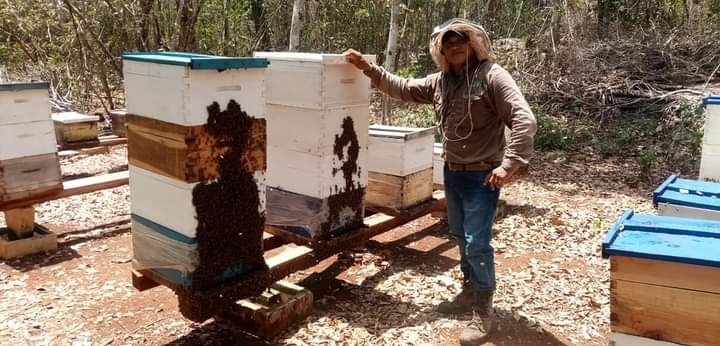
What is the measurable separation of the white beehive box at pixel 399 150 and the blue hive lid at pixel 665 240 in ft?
6.23

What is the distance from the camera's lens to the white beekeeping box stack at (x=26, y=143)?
4309mm

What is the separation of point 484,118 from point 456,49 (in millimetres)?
410

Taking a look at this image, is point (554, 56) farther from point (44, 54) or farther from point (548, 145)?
point (44, 54)

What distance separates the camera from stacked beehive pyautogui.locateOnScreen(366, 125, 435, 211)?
4312 millimetres

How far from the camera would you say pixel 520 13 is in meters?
12.7

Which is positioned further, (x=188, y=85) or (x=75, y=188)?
(x=75, y=188)

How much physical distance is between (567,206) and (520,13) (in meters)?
7.91

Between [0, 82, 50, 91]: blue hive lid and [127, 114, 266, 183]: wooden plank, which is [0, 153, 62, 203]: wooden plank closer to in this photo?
[0, 82, 50, 91]: blue hive lid

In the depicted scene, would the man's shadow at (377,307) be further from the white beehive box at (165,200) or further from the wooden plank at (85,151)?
the wooden plank at (85,151)

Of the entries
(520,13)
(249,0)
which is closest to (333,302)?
(520,13)

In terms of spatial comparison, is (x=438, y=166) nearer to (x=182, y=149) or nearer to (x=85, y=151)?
(x=182, y=149)

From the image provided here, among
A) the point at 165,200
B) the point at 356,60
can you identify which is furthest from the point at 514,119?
the point at 165,200

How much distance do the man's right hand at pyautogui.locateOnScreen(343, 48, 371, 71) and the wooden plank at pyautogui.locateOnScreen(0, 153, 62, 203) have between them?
2.74 meters

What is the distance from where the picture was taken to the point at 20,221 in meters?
4.44
